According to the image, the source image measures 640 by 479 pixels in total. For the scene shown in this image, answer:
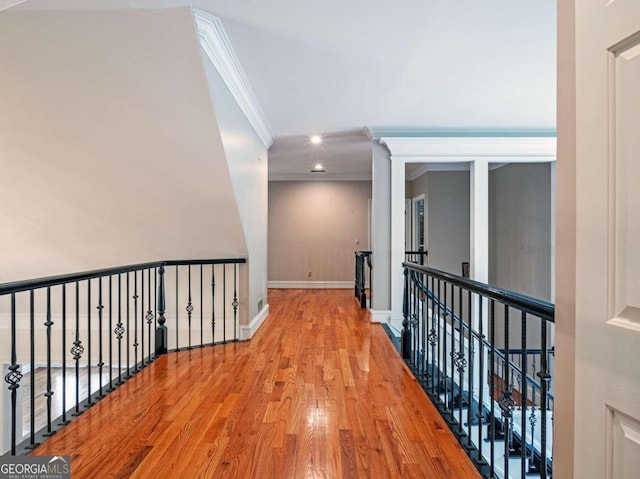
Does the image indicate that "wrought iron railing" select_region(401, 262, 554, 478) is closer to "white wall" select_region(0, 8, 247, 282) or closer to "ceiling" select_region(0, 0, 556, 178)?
"ceiling" select_region(0, 0, 556, 178)

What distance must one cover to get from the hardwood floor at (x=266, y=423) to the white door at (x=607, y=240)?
1068 mm

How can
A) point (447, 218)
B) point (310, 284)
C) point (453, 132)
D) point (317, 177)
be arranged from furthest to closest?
point (310, 284)
point (317, 177)
point (447, 218)
point (453, 132)

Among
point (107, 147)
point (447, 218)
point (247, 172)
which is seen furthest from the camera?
point (447, 218)

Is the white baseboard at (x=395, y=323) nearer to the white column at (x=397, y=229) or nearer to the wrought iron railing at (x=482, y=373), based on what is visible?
the white column at (x=397, y=229)

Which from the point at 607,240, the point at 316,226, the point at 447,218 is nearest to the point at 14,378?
the point at 607,240

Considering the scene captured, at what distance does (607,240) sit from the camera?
0.78m

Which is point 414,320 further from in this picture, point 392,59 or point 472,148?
point 472,148

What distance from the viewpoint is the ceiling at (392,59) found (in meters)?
2.20

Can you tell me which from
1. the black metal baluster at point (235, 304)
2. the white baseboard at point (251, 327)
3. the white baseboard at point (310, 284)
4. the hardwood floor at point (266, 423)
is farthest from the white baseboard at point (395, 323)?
the white baseboard at point (310, 284)

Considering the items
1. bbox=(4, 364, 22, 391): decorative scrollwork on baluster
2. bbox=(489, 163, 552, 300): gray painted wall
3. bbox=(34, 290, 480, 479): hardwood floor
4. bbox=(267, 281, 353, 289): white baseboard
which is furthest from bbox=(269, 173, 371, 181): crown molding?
bbox=(4, 364, 22, 391): decorative scrollwork on baluster

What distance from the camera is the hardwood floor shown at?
5.57 feet

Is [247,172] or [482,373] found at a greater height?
[247,172]

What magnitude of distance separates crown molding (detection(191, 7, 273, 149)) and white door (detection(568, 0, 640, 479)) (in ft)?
6.98

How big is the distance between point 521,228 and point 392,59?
4.50m
